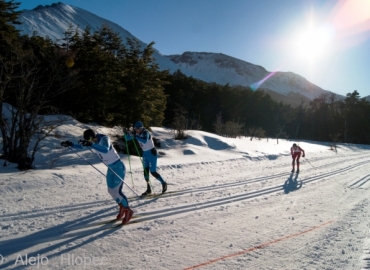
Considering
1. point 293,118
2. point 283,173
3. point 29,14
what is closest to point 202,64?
point 29,14

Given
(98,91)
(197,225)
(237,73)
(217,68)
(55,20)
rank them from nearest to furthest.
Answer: (197,225), (98,91), (55,20), (217,68), (237,73)

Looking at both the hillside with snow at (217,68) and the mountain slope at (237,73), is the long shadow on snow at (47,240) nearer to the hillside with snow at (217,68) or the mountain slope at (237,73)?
the hillside with snow at (217,68)

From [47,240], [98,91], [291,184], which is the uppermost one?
[98,91]

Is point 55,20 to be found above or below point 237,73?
below

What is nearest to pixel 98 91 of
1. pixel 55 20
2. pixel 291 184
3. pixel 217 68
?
pixel 291 184

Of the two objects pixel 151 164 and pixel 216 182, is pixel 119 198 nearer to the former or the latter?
pixel 151 164

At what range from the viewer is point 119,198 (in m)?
5.36

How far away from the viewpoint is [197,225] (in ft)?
17.6

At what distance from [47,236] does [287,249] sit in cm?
411

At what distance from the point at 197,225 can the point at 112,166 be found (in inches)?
83.6

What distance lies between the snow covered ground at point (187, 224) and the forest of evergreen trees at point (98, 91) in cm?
307

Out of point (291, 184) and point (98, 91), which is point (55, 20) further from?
point (291, 184)

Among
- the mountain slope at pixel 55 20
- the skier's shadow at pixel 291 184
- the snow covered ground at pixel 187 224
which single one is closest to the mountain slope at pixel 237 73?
the mountain slope at pixel 55 20

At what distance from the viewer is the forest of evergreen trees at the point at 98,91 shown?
9758mm
